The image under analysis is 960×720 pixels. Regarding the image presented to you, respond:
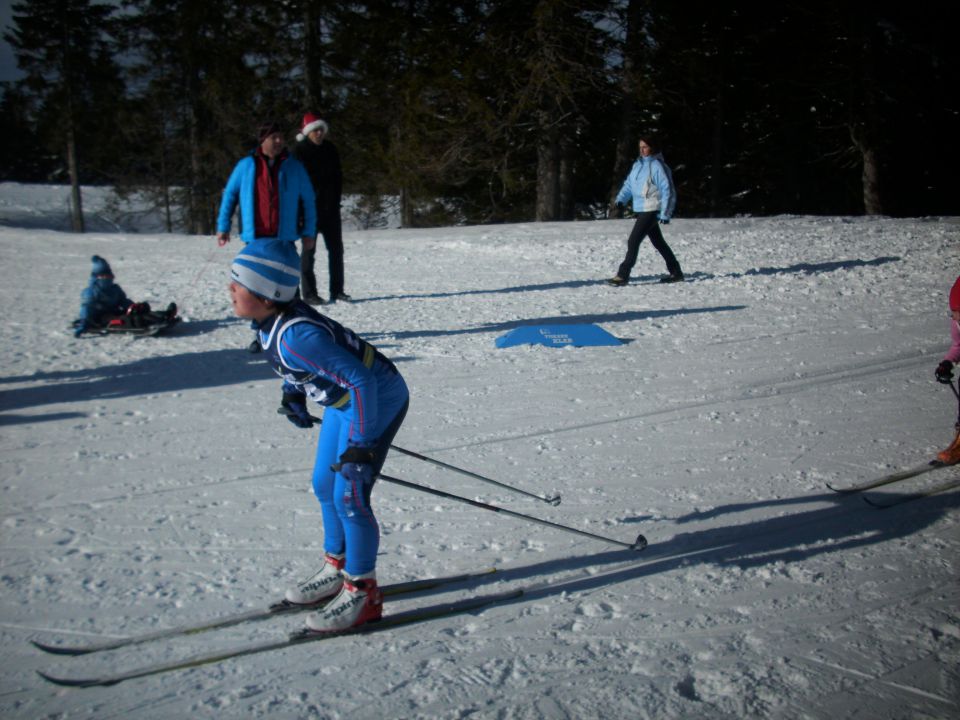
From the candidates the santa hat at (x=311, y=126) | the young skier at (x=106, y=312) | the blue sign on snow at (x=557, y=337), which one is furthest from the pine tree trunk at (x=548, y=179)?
the young skier at (x=106, y=312)

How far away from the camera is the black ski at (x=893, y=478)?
471 cm

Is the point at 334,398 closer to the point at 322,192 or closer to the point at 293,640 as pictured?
the point at 293,640

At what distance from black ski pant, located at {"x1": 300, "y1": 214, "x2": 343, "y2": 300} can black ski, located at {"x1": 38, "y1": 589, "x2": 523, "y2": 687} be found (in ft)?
20.6

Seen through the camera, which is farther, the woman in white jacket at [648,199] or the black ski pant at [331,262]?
the woman in white jacket at [648,199]

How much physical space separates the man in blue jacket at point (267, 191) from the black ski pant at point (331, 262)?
4.39 feet

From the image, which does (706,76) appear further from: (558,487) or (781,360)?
(558,487)

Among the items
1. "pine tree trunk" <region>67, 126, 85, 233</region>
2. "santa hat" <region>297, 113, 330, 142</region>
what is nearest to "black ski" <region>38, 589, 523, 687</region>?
"santa hat" <region>297, 113, 330, 142</region>

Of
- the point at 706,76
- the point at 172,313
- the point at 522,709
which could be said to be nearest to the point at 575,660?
the point at 522,709

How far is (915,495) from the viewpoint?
15.2 feet

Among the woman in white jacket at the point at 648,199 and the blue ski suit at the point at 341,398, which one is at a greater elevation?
the woman in white jacket at the point at 648,199

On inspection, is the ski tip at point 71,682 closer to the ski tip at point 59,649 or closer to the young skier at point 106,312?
the ski tip at point 59,649

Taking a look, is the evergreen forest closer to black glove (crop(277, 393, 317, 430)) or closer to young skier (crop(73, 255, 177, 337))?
young skier (crop(73, 255, 177, 337))

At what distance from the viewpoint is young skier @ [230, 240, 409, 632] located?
125 inches

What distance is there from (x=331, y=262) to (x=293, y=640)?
6.97 metres
